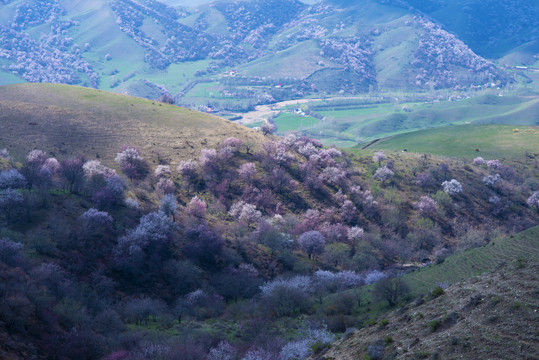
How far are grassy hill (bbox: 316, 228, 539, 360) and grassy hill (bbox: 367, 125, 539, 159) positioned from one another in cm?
9608

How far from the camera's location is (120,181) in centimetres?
5684

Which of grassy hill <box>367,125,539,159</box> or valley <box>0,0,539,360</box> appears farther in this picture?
grassy hill <box>367,125,539,159</box>

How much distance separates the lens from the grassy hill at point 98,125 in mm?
69875

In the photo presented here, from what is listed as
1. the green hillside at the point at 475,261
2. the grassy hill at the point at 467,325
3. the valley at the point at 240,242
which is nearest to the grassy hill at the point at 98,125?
the valley at the point at 240,242

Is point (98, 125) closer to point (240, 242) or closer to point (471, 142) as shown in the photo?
point (240, 242)

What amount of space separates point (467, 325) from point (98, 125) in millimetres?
75785

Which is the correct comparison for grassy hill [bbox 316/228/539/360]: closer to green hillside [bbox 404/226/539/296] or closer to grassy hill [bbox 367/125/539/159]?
green hillside [bbox 404/226/539/296]

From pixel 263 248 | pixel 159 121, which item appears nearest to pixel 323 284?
pixel 263 248

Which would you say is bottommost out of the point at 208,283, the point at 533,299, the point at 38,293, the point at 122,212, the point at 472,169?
the point at 472,169

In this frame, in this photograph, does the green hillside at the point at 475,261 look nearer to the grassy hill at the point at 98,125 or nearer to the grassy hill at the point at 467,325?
the grassy hill at the point at 467,325

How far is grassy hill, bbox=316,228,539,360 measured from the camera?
1734cm

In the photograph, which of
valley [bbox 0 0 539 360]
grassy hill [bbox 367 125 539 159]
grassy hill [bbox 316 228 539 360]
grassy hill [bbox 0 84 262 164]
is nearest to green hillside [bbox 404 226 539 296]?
valley [bbox 0 0 539 360]

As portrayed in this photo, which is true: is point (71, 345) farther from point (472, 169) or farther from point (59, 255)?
point (472, 169)

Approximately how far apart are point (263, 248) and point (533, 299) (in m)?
40.3
